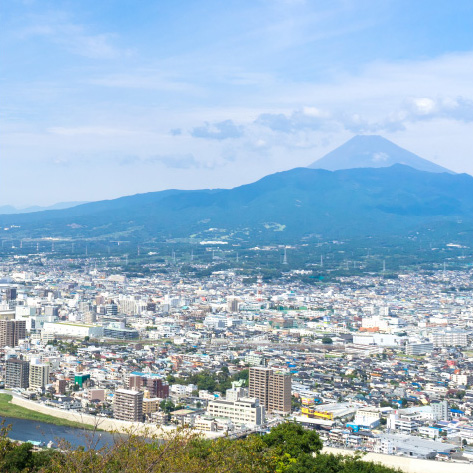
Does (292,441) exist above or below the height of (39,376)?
above

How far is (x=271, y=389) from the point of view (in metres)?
11.3

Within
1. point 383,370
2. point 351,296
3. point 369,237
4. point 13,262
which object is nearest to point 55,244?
point 13,262

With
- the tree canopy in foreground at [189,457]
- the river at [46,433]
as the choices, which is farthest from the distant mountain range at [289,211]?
the tree canopy in foreground at [189,457]

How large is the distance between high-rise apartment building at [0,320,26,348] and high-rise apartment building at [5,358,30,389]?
3.46m

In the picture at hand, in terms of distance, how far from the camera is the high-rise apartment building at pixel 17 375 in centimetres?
1274

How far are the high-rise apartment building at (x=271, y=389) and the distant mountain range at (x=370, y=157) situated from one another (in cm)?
7419

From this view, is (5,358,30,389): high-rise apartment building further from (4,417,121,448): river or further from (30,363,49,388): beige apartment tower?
(4,417,121,448): river

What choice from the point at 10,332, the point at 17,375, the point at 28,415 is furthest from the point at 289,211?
the point at 28,415

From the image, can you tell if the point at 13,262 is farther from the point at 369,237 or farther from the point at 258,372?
the point at 258,372

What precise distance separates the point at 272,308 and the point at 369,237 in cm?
2708

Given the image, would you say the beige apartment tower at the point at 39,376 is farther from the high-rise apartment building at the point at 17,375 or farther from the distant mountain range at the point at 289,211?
the distant mountain range at the point at 289,211

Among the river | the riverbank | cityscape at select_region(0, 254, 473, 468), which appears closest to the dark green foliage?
cityscape at select_region(0, 254, 473, 468)

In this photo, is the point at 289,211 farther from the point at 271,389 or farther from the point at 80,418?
the point at 80,418

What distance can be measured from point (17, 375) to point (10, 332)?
3736 mm
